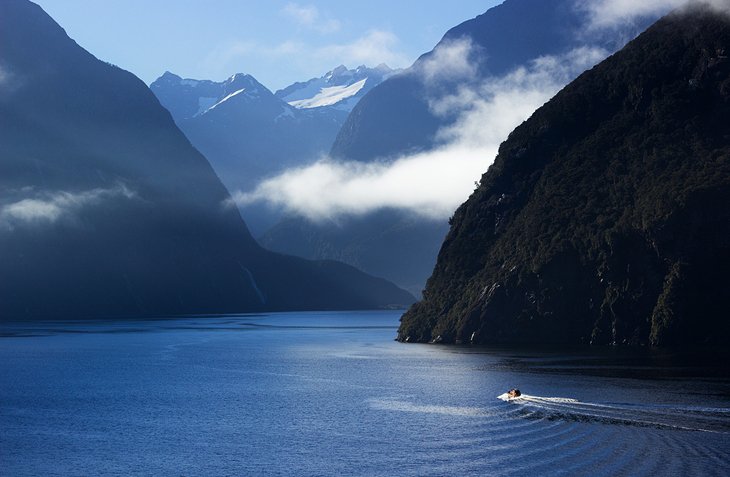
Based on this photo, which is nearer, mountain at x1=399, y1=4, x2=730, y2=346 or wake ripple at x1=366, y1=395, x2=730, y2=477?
wake ripple at x1=366, y1=395, x2=730, y2=477

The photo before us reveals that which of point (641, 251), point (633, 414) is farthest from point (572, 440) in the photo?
point (641, 251)

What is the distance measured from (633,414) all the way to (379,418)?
2576 cm

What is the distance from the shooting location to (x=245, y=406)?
351 feet

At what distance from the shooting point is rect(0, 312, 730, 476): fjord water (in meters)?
72.9

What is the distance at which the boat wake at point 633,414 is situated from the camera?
82.4 metres

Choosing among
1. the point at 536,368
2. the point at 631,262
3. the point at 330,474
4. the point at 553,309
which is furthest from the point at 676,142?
the point at 330,474

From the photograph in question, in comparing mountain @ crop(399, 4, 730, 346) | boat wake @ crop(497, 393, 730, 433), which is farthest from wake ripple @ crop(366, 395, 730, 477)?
mountain @ crop(399, 4, 730, 346)

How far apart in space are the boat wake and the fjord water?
20 centimetres

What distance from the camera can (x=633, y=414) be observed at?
89.0 metres

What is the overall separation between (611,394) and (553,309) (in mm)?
79121

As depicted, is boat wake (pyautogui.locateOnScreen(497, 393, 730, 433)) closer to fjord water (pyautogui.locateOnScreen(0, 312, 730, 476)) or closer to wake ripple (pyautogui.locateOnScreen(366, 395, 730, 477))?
wake ripple (pyautogui.locateOnScreen(366, 395, 730, 477))

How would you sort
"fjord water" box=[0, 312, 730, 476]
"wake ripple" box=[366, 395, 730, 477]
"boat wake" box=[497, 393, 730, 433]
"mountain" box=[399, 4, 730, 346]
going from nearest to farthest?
1. "wake ripple" box=[366, 395, 730, 477]
2. "fjord water" box=[0, 312, 730, 476]
3. "boat wake" box=[497, 393, 730, 433]
4. "mountain" box=[399, 4, 730, 346]

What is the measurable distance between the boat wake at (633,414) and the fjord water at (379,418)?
0.67 feet

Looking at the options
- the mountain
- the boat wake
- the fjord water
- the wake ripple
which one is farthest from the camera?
the mountain
